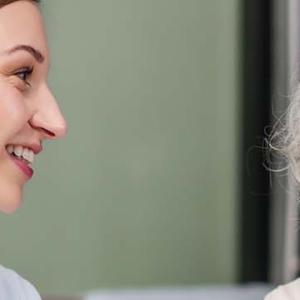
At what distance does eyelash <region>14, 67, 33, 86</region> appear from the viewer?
1.31m

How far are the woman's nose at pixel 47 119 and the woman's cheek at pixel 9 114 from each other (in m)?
0.03

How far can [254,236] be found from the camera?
114 inches

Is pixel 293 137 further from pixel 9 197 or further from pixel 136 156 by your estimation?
pixel 136 156

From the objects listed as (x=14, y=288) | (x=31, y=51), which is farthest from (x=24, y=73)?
(x=14, y=288)

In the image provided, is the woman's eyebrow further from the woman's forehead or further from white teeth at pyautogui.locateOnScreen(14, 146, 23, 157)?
white teeth at pyautogui.locateOnScreen(14, 146, 23, 157)

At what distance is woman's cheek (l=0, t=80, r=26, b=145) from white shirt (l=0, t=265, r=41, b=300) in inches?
10.6

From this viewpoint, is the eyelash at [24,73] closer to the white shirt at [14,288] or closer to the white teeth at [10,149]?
the white teeth at [10,149]

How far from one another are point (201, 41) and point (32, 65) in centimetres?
158

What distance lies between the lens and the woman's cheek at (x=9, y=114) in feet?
4.19

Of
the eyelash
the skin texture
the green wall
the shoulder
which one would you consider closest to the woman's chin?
the skin texture

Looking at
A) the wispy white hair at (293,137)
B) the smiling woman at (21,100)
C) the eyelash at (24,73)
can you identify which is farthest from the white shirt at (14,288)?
the wispy white hair at (293,137)

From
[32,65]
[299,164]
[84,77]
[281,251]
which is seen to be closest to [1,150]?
[32,65]

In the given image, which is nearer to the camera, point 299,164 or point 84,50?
point 299,164

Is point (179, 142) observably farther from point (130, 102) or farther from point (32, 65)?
point (32, 65)
